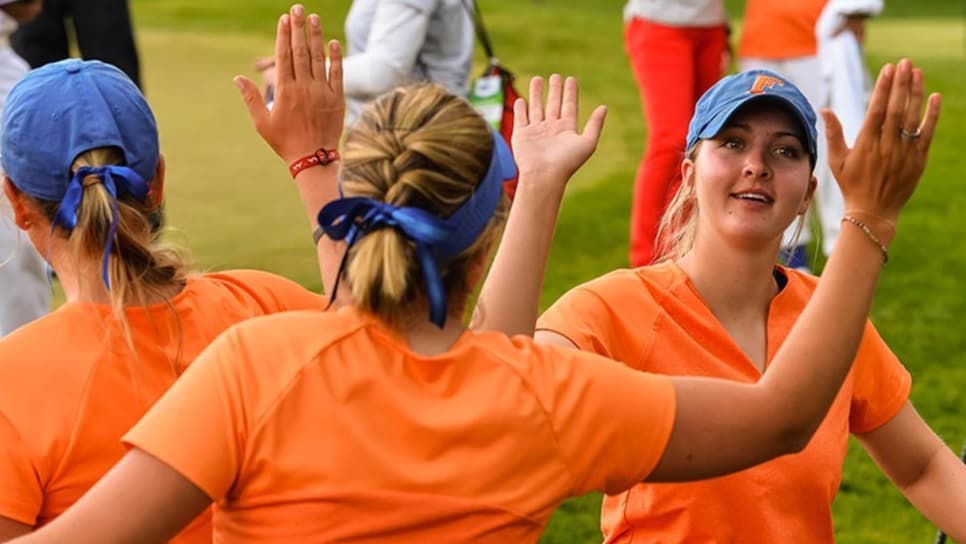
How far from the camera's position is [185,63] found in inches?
505

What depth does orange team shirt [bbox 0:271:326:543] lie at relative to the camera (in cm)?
243

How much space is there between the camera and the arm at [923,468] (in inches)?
126

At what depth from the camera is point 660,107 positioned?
23.2 ft

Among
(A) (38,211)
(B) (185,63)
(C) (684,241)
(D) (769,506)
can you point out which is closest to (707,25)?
(C) (684,241)

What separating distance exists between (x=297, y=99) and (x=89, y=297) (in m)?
0.54

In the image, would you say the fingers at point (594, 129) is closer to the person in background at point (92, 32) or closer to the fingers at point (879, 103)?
the fingers at point (879, 103)

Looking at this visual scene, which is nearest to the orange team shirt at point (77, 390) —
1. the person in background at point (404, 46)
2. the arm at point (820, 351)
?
the arm at point (820, 351)

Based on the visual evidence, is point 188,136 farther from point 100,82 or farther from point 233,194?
point 100,82

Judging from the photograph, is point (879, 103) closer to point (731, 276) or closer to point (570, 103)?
point (570, 103)

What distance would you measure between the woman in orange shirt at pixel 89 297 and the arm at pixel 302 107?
199mm

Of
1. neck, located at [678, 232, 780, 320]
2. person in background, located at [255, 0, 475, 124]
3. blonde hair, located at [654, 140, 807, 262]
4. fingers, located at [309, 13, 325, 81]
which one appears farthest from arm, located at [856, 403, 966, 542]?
person in background, located at [255, 0, 475, 124]

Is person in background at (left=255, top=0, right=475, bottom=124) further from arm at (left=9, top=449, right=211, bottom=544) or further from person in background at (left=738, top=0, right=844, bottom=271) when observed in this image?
arm at (left=9, top=449, right=211, bottom=544)

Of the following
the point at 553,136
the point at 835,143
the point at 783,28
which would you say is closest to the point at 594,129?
the point at 553,136

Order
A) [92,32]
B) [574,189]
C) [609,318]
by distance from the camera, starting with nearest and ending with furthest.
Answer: [609,318]
[92,32]
[574,189]
